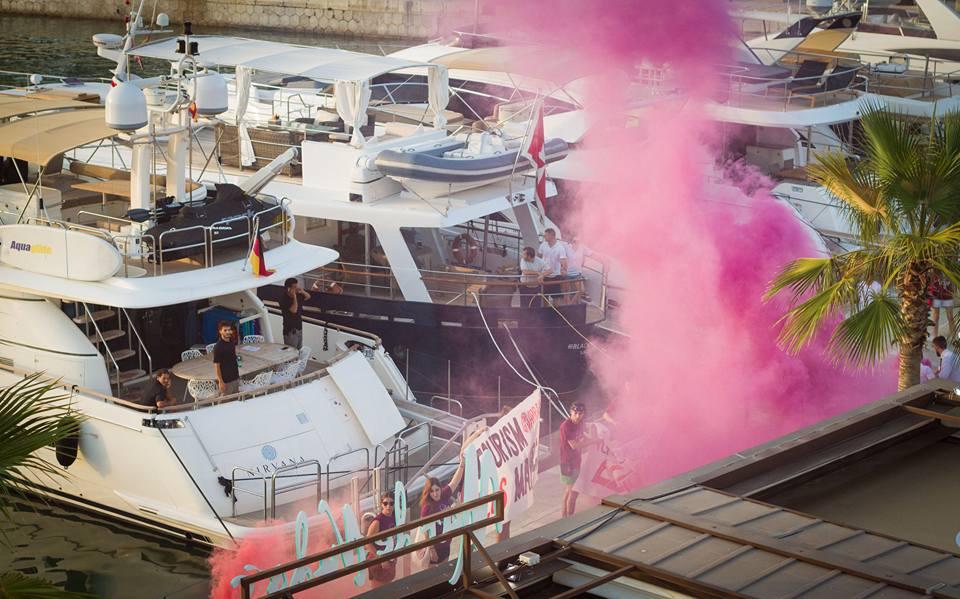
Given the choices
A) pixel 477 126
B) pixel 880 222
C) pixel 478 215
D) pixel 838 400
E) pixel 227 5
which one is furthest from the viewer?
pixel 227 5

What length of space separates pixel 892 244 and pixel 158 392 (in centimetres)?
712

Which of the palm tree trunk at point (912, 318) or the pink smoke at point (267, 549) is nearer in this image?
the palm tree trunk at point (912, 318)

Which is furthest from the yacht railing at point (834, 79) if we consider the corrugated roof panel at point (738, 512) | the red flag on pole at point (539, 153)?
the corrugated roof panel at point (738, 512)

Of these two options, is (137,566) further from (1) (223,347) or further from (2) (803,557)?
(2) (803,557)

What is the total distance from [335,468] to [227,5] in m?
42.2

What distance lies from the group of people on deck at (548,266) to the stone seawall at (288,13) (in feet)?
115

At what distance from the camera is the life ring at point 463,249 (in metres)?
18.5

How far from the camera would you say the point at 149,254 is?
520 inches

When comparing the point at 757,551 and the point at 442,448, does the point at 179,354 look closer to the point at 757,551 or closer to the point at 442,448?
the point at 442,448

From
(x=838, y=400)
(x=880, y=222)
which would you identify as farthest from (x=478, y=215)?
(x=880, y=222)

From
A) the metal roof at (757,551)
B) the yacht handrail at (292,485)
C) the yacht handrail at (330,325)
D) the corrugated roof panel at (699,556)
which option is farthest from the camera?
the yacht handrail at (330,325)

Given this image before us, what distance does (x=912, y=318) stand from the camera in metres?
12.0

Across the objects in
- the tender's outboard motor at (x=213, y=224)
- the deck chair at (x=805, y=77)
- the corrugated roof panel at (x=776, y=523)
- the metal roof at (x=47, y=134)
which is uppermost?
the deck chair at (x=805, y=77)

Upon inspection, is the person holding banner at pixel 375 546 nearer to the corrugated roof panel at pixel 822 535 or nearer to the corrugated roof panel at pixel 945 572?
the corrugated roof panel at pixel 822 535
